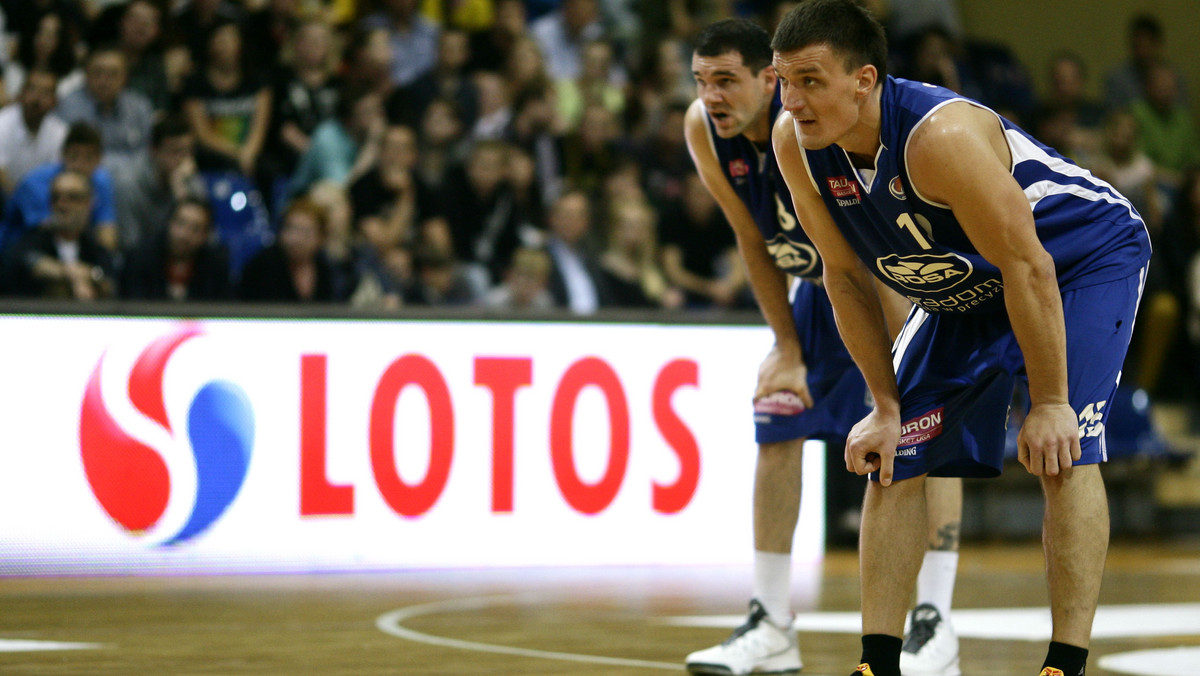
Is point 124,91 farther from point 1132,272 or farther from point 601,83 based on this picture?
point 1132,272

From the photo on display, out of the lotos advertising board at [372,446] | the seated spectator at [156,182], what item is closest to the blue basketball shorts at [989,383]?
the lotos advertising board at [372,446]

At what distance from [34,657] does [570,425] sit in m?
3.25

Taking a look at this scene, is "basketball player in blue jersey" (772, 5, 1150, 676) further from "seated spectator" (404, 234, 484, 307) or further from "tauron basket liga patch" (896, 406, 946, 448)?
"seated spectator" (404, 234, 484, 307)

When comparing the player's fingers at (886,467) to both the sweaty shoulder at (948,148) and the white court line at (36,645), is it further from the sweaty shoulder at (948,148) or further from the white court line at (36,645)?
the white court line at (36,645)

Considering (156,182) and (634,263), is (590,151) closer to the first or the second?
(634,263)

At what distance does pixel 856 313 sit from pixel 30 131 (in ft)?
19.1

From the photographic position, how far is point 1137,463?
338 inches

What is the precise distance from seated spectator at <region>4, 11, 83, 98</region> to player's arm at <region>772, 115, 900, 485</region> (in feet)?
19.1

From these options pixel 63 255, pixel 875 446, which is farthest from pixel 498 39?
pixel 875 446

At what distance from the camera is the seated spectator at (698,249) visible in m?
8.59

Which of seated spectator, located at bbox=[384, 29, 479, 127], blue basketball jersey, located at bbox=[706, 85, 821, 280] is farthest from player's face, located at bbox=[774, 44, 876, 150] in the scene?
seated spectator, located at bbox=[384, 29, 479, 127]

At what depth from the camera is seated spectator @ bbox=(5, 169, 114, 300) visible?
6.65 meters

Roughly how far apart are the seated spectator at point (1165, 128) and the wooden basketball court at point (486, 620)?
4.69m

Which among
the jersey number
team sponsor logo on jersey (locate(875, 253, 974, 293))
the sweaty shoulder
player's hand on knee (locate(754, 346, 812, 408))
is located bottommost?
player's hand on knee (locate(754, 346, 812, 408))
